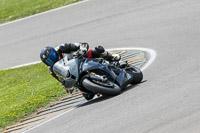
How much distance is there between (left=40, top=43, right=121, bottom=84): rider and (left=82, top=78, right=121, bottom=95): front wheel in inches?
25.5

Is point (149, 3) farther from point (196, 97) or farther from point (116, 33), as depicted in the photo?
point (196, 97)

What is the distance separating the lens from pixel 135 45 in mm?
13109

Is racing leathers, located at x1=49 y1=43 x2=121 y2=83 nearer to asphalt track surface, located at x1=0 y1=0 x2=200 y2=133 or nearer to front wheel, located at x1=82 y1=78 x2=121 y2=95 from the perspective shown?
front wheel, located at x1=82 y1=78 x2=121 y2=95

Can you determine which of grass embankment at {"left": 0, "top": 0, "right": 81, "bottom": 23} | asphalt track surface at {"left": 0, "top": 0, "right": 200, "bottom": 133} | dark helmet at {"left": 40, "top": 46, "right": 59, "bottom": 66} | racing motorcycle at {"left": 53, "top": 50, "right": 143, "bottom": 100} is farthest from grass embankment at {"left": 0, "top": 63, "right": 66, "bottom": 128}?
grass embankment at {"left": 0, "top": 0, "right": 81, "bottom": 23}

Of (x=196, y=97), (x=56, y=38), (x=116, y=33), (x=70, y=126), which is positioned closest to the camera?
(x=196, y=97)

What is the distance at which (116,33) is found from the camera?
48.3 feet

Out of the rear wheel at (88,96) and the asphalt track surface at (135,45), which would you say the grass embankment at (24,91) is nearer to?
the asphalt track surface at (135,45)

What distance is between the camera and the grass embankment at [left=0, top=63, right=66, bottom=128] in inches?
411

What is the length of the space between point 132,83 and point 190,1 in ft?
22.8

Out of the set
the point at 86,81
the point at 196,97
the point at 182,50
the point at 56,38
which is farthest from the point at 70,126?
the point at 56,38

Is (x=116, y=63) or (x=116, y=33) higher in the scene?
(x=116, y=63)

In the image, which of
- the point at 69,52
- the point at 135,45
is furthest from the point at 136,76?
the point at 135,45

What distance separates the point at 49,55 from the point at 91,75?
103cm

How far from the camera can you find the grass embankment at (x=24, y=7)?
1894 cm
